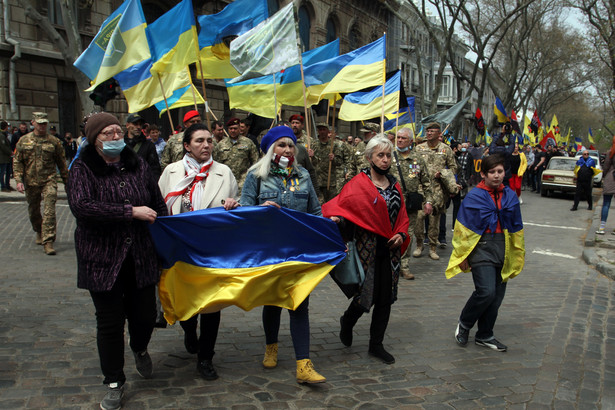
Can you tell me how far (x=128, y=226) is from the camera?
141 inches

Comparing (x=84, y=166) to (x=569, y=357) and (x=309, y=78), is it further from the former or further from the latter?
(x=309, y=78)

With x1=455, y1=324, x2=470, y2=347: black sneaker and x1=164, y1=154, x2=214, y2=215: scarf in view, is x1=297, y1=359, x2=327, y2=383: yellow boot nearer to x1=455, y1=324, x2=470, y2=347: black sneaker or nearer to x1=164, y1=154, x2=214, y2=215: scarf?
x1=164, y1=154, x2=214, y2=215: scarf

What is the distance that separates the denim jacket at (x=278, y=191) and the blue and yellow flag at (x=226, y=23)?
482 centimetres

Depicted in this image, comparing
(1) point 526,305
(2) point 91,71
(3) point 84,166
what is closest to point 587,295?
(1) point 526,305

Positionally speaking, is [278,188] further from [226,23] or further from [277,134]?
[226,23]

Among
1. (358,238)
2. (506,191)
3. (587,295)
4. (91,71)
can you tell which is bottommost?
(587,295)

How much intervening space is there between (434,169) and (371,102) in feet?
5.44

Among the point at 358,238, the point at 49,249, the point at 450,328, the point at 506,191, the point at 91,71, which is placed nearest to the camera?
the point at 358,238

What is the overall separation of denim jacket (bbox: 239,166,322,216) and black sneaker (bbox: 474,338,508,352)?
2.08 m

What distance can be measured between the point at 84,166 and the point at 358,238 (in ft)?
6.95

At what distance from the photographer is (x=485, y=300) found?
4770 mm

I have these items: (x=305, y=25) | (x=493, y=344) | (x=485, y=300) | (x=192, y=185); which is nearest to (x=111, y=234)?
(x=192, y=185)

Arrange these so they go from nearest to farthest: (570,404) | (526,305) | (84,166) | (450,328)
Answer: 1. (84,166)
2. (570,404)
3. (450,328)
4. (526,305)

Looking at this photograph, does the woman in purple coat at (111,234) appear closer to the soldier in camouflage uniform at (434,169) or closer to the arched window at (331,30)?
the soldier in camouflage uniform at (434,169)
